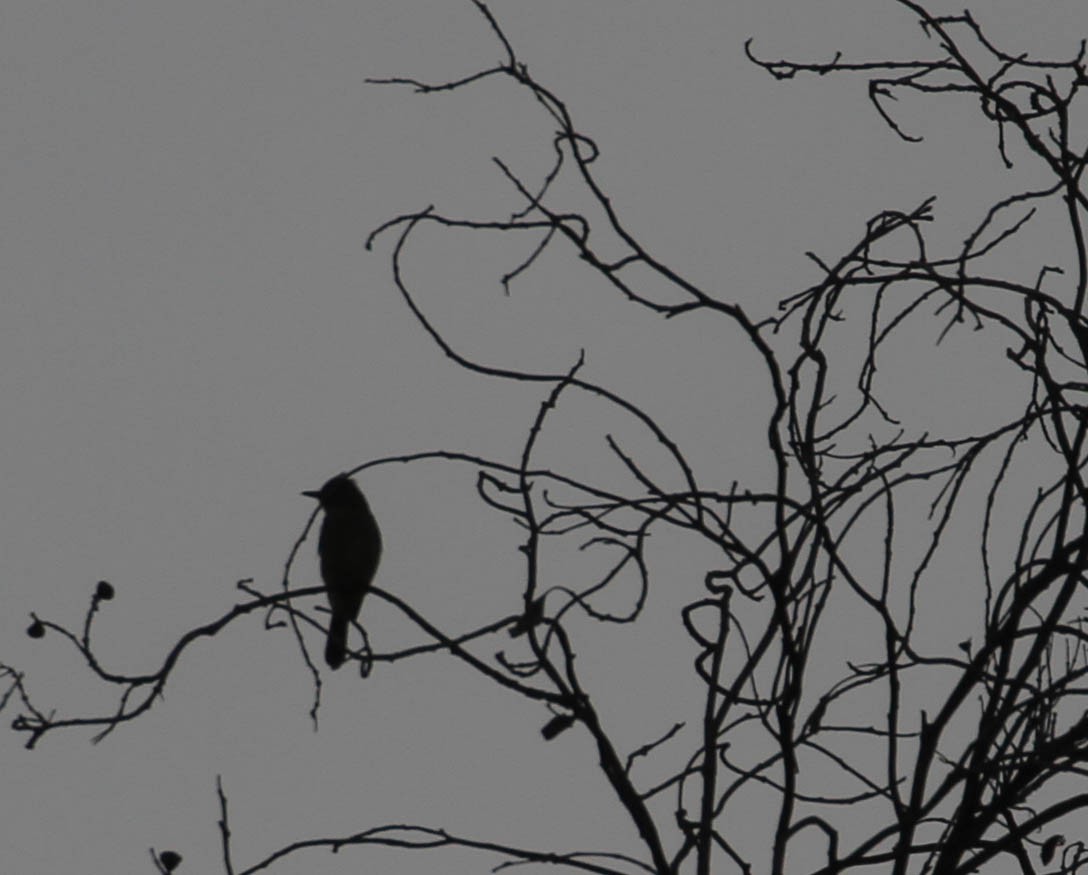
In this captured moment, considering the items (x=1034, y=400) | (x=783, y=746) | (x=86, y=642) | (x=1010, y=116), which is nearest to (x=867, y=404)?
(x=1034, y=400)

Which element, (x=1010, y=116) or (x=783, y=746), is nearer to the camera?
(x=783, y=746)

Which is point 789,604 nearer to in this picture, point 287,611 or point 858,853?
point 858,853

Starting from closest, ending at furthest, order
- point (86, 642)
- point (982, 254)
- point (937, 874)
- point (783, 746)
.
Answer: point (937, 874) → point (783, 746) → point (86, 642) → point (982, 254)

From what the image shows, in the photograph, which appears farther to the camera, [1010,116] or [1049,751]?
[1010,116]

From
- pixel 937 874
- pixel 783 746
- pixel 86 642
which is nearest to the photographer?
pixel 937 874

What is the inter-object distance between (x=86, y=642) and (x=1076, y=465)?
1701mm

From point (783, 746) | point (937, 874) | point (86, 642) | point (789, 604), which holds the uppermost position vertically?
point (86, 642)

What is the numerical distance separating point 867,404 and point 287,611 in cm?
116

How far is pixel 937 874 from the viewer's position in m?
2.48

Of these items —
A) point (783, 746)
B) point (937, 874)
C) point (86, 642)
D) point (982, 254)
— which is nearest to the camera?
point (937, 874)

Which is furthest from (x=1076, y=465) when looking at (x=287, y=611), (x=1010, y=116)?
(x=287, y=611)

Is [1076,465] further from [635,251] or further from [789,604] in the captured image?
[635,251]

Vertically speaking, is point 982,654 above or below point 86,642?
below

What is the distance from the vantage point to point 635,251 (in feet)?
8.98
